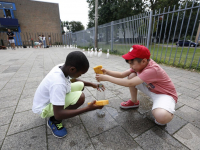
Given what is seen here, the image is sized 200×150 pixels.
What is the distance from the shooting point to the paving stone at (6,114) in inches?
65.2

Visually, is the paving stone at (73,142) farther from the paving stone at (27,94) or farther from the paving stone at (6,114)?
the paving stone at (27,94)

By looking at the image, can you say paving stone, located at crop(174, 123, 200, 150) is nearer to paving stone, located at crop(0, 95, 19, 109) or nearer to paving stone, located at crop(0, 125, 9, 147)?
paving stone, located at crop(0, 125, 9, 147)

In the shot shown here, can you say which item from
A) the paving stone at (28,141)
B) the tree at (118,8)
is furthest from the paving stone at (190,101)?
the tree at (118,8)

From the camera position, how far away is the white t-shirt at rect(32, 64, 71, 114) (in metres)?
1.17

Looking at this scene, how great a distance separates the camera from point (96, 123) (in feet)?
5.30

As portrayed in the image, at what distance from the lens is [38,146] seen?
50.0 inches

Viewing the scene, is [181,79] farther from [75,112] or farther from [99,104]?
[75,112]

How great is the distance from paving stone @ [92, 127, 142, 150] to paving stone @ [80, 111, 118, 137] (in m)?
0.09

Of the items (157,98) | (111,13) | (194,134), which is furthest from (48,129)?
(111,13)

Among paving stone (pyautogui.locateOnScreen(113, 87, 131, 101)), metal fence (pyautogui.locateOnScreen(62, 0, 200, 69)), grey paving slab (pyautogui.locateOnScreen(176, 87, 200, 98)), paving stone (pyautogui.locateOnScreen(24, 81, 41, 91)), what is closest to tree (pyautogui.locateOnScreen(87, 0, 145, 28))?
metal fence (pyautogui.locateOnScreen(62, 0, 200, 69))

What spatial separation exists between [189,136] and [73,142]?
4.63ft

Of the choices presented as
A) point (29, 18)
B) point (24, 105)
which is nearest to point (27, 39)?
point (29, 18)

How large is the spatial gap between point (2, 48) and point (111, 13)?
51.9 feet

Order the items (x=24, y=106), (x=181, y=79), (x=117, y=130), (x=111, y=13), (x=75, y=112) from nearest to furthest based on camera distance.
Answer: (x=75, y=112)
(x=117, y=130)
(x=24, y=106)
(x=181, y=79)
(x=111, y=13)
